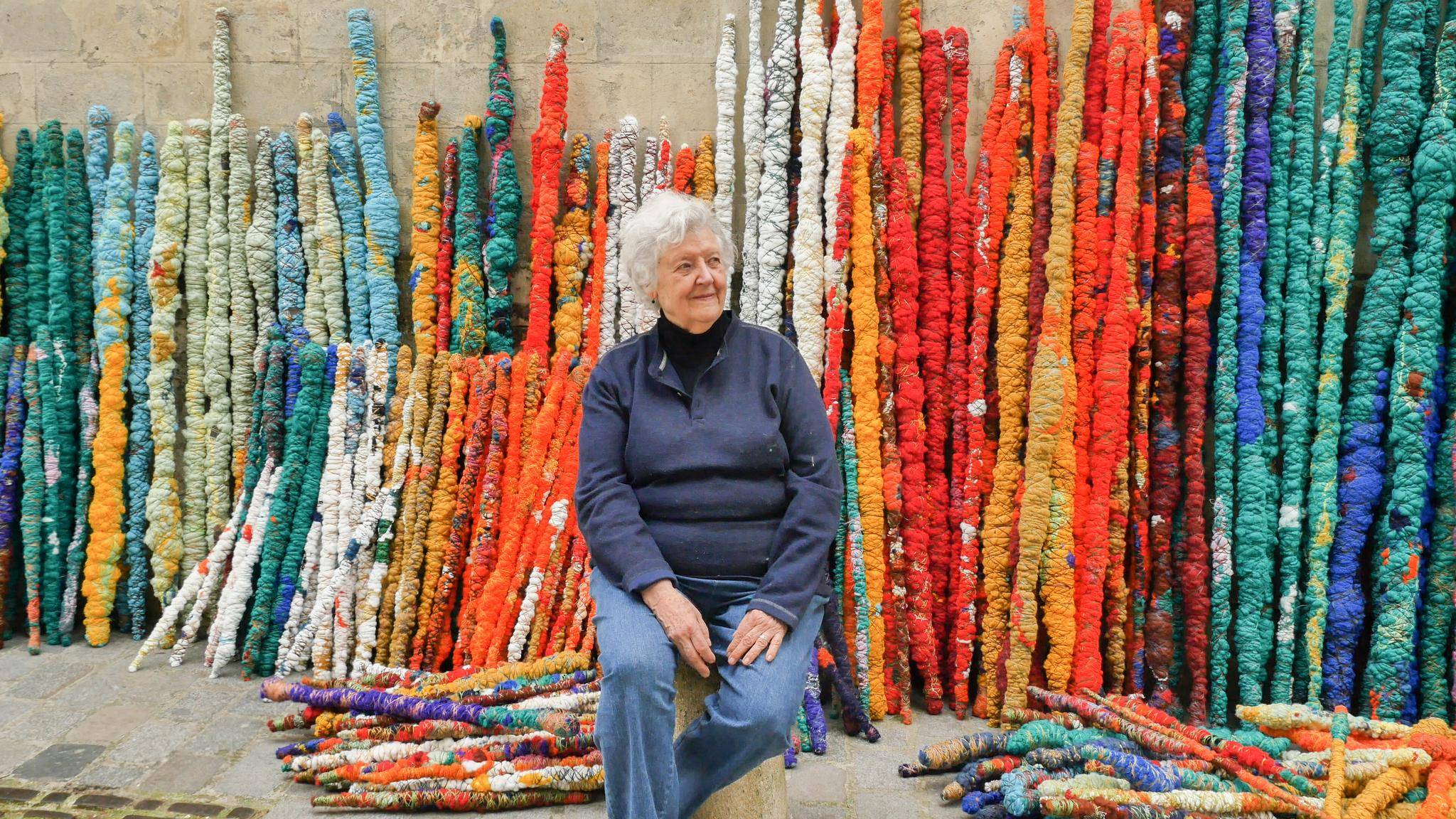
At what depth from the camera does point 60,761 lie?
8.80 feet

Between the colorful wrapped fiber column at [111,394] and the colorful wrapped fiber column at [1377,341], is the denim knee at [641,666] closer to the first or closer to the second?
the colorful wrapped fiber column at [1377,341]

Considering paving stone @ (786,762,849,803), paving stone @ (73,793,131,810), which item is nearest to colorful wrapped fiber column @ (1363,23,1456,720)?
paving stone @ (786,762,849,803)

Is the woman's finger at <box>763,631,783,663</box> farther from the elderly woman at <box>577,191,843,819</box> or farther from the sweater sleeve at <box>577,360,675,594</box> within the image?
the sweater sleeve at <box>577,360,675,594</box>

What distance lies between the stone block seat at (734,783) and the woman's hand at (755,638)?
172 millimetres

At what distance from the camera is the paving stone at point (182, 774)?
2.56m

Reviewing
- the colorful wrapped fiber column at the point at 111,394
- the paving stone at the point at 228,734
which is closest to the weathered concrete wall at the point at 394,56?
the colorful wrapped fiber column at the point at 111,394

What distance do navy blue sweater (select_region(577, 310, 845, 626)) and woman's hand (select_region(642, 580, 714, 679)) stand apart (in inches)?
1.4

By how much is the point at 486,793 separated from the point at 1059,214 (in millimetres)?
2457

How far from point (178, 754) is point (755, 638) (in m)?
1.94

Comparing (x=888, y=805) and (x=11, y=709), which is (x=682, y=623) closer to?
(x=888, y=805)

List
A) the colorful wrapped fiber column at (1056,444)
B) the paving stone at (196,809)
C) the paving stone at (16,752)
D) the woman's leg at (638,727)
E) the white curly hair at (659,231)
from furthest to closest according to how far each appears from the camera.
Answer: the colorful wrapped fiber column at (1056,444)
the paving stone at (16,752)
the paving stone at (196,809)
the white curly hair at (659,231)
the woman's leg at (638,727)

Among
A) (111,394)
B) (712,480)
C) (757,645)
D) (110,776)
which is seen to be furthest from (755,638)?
(111,394)

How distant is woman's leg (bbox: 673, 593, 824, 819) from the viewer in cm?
192

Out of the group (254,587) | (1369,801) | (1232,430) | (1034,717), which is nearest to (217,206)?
(254,587)
